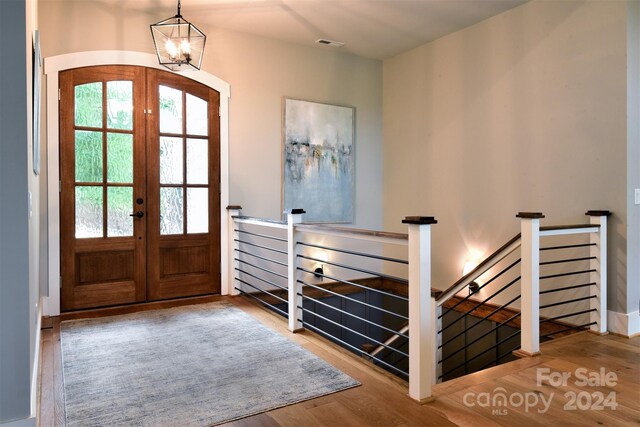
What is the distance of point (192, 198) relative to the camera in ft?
15.1

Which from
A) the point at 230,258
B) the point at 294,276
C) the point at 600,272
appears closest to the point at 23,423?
the point at 294,276

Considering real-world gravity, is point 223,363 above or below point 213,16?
below

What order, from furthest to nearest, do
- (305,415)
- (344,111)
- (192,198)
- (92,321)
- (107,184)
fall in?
(344,111) < (192,198) < (107,184) < (92,321) < (305,415)

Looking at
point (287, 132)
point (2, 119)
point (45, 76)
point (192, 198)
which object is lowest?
point (192, 198)

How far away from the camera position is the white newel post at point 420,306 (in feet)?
7.57

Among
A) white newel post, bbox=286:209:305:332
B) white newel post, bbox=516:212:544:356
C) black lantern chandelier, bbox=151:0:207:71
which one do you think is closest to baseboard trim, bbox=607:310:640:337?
white newel post, bbox=516:212:544:356

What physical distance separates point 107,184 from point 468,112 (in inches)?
147

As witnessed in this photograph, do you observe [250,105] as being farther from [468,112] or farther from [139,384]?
[139,384]

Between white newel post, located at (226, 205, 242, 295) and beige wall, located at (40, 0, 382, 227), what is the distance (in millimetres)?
213

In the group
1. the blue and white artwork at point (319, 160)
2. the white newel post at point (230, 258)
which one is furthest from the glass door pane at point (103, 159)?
the blue and white artwork at point (319, 160)

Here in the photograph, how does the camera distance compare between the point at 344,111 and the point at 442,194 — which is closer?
the point at 442,194

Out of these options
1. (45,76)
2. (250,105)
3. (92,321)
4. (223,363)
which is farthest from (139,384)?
(250,105)

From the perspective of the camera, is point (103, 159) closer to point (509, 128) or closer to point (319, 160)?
point (319, 160)

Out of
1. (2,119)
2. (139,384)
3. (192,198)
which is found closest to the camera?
(2,119)
